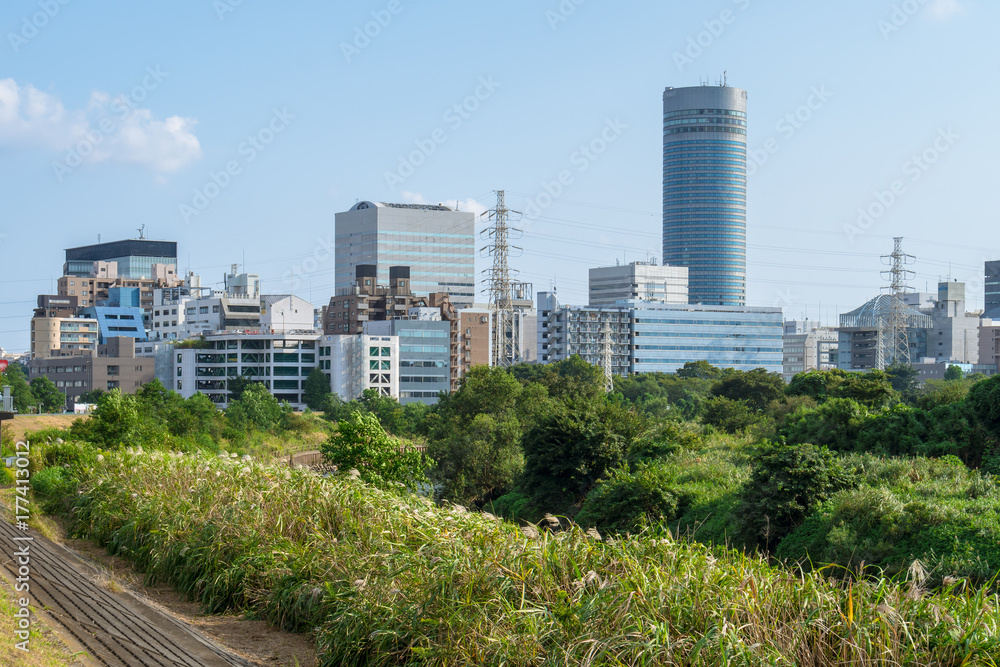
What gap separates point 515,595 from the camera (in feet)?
33.6

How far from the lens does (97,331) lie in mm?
151750

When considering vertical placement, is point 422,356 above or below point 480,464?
above

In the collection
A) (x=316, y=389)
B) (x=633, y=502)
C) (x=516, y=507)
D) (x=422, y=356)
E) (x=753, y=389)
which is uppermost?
(x=422, y=356)

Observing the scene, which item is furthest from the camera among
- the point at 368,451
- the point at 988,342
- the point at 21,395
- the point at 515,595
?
the point at 988,342

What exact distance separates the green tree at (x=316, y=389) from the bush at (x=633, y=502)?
75.7 metres

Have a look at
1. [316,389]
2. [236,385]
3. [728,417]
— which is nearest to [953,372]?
[316,389]

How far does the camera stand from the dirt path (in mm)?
10578

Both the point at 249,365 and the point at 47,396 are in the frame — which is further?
the point at 249,365

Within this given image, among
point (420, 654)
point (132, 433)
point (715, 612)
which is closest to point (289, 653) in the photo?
point (420, 654)

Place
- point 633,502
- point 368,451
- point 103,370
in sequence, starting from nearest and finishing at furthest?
point 368,451 < point 633,502 < point 103,370

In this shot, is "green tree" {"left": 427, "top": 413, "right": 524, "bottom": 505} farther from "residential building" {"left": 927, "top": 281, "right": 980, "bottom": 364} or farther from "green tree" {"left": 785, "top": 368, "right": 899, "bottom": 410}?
"residential building" {"left": 927, "top": 281, "right": 980, "bottom": 364}

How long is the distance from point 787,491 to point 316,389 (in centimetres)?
8492

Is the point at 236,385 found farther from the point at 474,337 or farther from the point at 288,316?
the point at 474,337

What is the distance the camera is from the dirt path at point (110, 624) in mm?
10578
